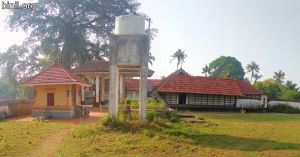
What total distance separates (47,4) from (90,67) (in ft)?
32.9

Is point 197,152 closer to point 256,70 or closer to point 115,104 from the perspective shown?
point 115,104

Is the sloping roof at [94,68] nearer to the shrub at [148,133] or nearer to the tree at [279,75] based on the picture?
the shrub at [148,133]

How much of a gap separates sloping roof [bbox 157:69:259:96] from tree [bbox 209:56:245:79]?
34.5 metres

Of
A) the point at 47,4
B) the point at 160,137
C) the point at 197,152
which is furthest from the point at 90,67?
the point at 197,152

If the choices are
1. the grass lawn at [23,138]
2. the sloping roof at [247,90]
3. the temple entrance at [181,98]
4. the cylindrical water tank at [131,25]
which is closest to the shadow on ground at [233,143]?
the cylindrical water tank at [131,25]

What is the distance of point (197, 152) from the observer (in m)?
11.4

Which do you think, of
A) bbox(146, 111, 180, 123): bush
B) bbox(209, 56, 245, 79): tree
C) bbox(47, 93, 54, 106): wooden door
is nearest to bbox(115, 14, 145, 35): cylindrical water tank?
bbox(146, 111, 180, 123): bush

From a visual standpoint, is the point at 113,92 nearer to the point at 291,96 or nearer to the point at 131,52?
the point at 131,52

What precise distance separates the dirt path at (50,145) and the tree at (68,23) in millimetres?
21881

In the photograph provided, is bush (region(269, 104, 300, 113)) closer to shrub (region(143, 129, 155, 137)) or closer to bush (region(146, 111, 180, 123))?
bush (region(146, 111, 180, 123))

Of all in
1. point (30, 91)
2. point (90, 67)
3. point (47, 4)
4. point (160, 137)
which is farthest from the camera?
point (30, 91)

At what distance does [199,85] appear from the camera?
125ft

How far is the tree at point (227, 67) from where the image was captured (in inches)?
2928

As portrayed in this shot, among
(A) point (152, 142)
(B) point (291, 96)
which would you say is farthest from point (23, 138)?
(B) point (291, 96)
